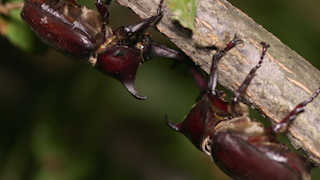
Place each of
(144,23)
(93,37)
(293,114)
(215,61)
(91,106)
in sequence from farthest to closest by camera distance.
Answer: (91,106)
(93,37)
(144,23)
(215,61)
(293,114)

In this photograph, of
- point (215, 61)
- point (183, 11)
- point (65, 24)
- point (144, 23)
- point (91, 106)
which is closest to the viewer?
point (183, 11)

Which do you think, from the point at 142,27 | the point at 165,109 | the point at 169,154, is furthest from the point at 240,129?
the point at 169,154

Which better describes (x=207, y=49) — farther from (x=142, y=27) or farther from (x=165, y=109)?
(x=165, y=109)

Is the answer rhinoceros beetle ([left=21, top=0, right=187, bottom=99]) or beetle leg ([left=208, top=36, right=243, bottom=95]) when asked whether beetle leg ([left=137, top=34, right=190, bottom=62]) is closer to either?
rhinoceros beetle ([left=21, top=0, right=187, bottom=99])

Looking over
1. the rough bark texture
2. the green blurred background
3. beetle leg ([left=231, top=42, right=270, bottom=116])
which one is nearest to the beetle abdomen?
the rough bark texture

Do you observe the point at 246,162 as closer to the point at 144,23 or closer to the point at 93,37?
the point at 144,23

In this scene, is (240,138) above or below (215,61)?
below

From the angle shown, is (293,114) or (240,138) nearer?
(293,114)

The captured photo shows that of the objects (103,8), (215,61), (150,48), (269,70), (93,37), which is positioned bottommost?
(93,37)

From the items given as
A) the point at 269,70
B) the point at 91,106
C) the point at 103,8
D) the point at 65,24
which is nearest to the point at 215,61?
the point at 269,70
